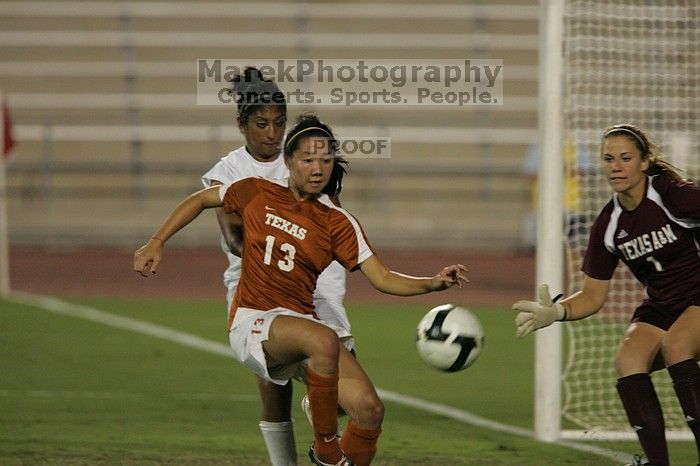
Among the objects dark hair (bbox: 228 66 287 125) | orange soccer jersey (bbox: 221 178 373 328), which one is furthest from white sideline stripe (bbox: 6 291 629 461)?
dark hair (bbox: 228 66 287 125)

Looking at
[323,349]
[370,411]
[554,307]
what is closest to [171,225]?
[323,349]

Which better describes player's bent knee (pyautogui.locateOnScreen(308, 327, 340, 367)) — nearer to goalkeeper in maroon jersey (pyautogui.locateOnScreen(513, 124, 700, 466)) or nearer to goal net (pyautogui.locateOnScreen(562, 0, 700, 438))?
goalkeeper in maroon jersey (pyautogui.locateOnScreen(513, 124, 700, 466))

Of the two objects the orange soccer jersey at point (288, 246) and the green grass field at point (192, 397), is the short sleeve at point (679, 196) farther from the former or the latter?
the green grass field at point (192, 397)

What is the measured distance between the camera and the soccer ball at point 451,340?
5688 mm

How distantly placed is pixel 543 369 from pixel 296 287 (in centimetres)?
246

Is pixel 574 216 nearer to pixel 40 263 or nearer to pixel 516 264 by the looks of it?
pixel 516 264

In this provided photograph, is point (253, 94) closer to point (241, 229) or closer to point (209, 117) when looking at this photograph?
point (241, 229)

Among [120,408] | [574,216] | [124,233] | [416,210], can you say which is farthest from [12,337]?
[416,210]

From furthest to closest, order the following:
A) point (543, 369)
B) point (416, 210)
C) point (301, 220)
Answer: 1. point (416, 210)
2. point (543, 369)
3. point (301, 220)

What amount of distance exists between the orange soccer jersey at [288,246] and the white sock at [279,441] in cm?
70

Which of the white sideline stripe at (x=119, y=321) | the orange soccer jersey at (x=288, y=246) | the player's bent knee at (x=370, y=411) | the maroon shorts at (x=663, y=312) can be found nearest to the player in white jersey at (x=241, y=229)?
the orange soccer jersey at (x=288, y=246)

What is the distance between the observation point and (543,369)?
24.8ft

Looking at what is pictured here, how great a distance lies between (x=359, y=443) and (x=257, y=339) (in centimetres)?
63

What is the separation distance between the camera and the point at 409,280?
5562mm
